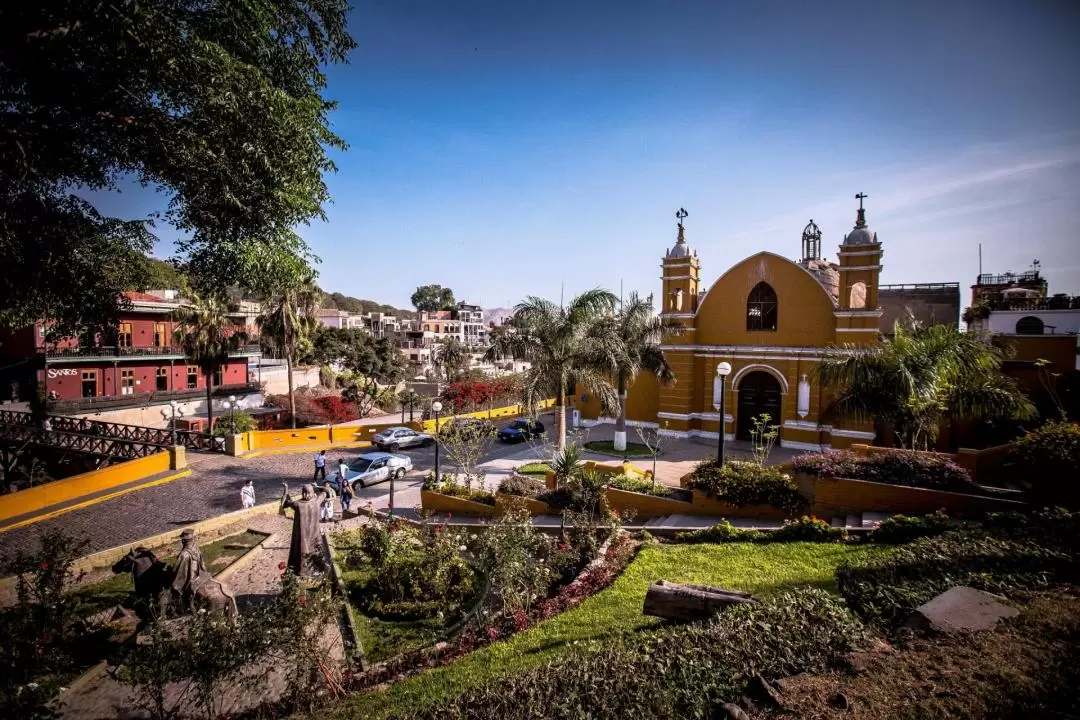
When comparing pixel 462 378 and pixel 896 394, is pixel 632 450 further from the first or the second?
pixel 462 378

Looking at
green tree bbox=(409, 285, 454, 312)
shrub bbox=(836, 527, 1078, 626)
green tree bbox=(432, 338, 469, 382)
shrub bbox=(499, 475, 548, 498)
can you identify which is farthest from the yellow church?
green tree bbox=(409, 285, 454, 312)

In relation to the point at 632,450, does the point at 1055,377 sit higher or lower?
higher

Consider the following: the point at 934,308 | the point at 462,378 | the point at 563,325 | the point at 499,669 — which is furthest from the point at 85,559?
→ the point at 934,308

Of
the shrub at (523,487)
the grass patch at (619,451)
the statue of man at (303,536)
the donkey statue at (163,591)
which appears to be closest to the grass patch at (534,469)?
the shrub at (523,487)

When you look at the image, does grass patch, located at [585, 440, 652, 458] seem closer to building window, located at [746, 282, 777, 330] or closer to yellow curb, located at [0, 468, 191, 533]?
building window, located at [746, 282, 777, 330]

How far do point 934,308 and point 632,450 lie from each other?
32850mm

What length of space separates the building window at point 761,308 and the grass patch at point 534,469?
1217 cm

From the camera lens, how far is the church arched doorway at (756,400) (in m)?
23.5

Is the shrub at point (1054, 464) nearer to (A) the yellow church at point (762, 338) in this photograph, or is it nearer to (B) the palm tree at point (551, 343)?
(A) the yellow church at point (762, 338)

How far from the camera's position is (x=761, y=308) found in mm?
23578

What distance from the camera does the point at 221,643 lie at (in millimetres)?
5492

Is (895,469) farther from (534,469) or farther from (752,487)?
(534,469)

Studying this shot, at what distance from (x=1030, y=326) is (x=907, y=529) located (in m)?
24.0

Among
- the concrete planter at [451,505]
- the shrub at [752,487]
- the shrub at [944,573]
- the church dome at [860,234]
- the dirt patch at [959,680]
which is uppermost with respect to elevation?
the church dome at [860,234]
